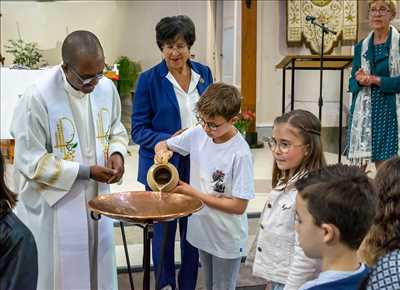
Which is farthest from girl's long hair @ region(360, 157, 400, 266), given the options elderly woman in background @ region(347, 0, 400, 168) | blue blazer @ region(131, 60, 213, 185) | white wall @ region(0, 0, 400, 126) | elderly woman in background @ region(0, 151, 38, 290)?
white wall @ region(0, 0, 400, 126)

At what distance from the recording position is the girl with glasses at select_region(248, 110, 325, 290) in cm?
178

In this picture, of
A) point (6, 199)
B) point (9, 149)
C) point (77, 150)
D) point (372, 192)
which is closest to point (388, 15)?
point (77, 150)

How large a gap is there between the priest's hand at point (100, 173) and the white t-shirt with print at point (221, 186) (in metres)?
0.39

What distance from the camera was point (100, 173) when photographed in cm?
204

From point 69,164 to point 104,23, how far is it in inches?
308

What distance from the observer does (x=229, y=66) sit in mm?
8188

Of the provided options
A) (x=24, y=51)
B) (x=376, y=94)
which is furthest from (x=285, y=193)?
(x=24, y=51)

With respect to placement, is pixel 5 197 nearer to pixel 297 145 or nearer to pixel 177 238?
→ pixel 297 145

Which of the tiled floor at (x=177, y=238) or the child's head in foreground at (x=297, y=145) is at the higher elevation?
the child's head in foreground at (x=297, y=145)

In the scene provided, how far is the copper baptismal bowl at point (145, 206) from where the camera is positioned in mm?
1729

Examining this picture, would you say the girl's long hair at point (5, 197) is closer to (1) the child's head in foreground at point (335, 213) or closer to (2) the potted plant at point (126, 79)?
(1) the child's head in foreground at point (335, 213)

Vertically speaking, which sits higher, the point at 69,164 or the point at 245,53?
the point at 245,53

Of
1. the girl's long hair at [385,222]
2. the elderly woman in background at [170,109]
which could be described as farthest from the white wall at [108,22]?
the girl's long hair at [385,222]

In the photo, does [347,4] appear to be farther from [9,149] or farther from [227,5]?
[9,149]
